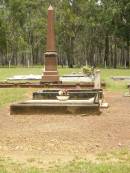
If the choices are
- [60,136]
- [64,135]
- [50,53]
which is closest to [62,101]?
[64,135]

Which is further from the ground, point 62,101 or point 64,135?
point 64,135

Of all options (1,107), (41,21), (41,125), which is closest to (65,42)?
(41,21)

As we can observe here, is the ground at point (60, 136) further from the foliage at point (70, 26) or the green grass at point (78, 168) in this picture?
the foliage at point (70, 26)

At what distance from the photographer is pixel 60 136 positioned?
10.6m

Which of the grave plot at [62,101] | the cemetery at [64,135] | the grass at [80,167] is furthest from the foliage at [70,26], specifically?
the grass at [80,167]

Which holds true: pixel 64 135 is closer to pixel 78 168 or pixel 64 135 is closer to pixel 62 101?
pixel 78 168

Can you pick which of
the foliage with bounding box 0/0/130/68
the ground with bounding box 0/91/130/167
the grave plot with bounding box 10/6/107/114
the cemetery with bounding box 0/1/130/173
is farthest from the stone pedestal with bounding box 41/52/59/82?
the foliage with bounding box 0/0/130/68

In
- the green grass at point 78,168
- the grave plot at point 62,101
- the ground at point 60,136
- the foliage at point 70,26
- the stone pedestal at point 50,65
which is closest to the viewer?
the green grass at point 78,168

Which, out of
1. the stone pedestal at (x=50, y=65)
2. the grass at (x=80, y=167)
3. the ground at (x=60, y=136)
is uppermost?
the grass at (x=80, y=167)

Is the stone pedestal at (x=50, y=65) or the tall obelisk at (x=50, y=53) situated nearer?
the stone pedestal at (x=50, y=65)

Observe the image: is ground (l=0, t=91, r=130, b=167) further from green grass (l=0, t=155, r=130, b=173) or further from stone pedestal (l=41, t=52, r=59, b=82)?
stone pedestal (l=41, t=52, r=59, b=82)

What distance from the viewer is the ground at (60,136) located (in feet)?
28.6

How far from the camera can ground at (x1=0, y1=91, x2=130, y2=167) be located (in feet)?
28.6

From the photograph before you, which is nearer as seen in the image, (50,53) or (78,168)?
(78,168)
